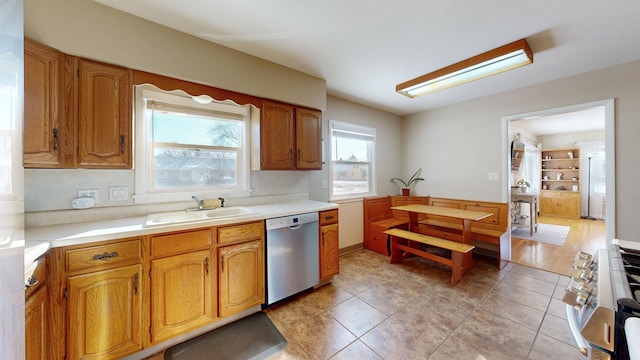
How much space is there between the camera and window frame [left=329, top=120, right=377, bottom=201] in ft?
11.1

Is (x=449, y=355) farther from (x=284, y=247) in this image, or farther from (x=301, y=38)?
(x=301, y=38)

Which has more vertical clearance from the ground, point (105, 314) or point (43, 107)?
point (43, 107)

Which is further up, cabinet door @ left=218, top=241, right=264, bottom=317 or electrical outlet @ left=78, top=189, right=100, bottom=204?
electrical outlet @ left=78, top=189, right=100, bottom=204

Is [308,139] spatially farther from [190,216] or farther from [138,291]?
[138,291]

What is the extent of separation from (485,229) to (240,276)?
3447mm

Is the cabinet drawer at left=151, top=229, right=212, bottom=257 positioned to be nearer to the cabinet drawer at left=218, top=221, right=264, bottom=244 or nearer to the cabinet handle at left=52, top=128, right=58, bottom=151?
the cabinet drawer at left=218, top=221, right=264, bottom=244

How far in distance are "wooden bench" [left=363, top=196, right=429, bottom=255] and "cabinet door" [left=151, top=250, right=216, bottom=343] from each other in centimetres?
250

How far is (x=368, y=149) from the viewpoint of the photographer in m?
3.98

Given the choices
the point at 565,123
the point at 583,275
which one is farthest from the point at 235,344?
the point at 565,123

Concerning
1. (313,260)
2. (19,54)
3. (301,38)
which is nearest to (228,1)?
(301,38)

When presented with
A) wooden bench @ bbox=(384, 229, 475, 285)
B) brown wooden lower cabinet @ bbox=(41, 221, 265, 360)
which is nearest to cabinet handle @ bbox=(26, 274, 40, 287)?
brown wooden lower cabinet @ bbox=(41, 221, 265, 360)

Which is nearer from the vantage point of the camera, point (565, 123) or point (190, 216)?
point (190, 216)

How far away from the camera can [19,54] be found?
1.54ft

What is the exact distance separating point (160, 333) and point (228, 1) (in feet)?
7.84
